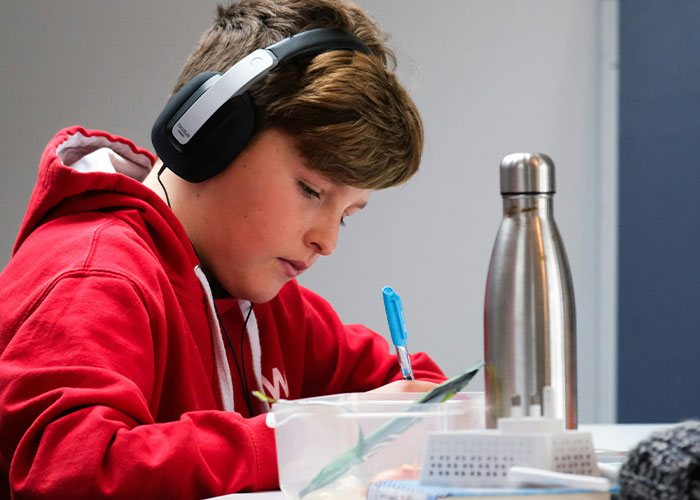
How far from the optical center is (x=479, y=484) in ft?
1.43

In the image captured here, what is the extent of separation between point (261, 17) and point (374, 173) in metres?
0.26

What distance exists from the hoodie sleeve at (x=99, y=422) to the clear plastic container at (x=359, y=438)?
14 cm

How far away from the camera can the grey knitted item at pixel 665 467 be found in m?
0.39

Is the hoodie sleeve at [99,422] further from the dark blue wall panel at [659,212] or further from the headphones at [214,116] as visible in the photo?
the dark blue wall panel at [659,212]

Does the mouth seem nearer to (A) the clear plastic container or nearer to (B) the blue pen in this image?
(B) the blue pen

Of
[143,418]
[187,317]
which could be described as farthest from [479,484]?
[187,317]

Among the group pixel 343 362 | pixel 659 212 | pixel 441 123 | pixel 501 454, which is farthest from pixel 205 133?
pixel 659 212

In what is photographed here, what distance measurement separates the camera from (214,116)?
889 millimetres

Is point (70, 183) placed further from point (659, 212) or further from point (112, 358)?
point (659, 212)

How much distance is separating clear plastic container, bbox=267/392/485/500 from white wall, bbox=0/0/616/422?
1.40m

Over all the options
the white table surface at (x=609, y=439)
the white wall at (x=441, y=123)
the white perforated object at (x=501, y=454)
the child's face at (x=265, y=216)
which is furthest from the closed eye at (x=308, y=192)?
the white wall at (x=441, y=123)

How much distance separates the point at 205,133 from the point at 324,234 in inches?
7.1

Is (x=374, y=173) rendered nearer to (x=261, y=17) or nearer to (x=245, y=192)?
(x=245, y=192)

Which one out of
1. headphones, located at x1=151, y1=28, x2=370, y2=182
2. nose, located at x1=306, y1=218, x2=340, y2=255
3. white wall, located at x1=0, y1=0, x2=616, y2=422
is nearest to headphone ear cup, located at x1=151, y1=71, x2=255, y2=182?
headphones, located at x1=151, y1=28, x2=370, y2=182
